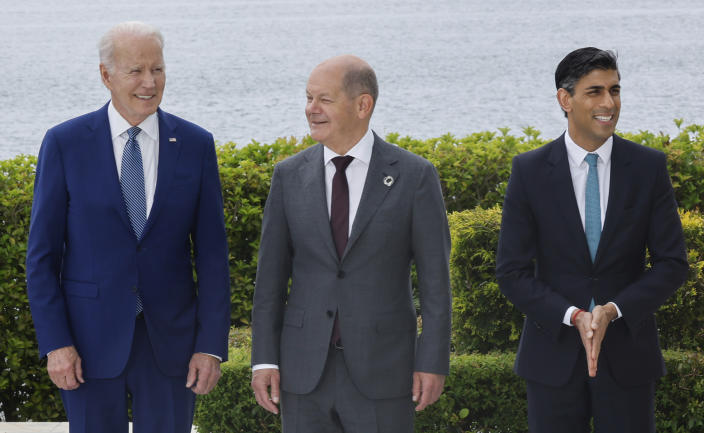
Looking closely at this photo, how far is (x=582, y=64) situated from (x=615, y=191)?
48cm

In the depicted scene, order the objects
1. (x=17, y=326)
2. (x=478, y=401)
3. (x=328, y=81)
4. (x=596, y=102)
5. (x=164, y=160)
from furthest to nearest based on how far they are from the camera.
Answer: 1. (x=17, y=326)
2. (x=478, y=401)
3. (x=164, y=160)
4. (x=596, y=102)
5. (x=328, y=81)

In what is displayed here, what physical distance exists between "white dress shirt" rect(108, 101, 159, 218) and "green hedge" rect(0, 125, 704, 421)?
2119 mm

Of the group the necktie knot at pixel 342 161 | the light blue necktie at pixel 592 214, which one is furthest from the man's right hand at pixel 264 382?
the light blue necktie at pixel 592 214

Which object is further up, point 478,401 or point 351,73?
point 351,73

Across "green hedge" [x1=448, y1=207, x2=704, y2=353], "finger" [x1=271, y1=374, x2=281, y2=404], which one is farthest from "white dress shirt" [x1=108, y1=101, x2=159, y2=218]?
"green hedge" [x1=448, y1=207, x2=704, y2=353]

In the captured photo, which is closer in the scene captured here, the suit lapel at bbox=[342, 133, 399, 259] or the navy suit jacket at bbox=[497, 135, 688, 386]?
the suit lapel at bbox=[342, 133, 399, 259]

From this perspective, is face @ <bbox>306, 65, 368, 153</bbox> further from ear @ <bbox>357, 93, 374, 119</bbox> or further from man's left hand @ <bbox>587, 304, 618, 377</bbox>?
man's left hand @ <bbox>587, 304, 618, 377</bbox>

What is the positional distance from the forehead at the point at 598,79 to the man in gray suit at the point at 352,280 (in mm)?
635

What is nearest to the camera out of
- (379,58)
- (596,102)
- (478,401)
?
(596,102)

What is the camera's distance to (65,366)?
11.2ft

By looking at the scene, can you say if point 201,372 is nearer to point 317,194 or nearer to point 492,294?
point 317,194

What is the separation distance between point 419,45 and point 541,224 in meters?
41.0

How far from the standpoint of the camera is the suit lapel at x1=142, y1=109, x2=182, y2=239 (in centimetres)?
351

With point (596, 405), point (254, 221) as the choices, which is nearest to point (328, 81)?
point (596, 405)
